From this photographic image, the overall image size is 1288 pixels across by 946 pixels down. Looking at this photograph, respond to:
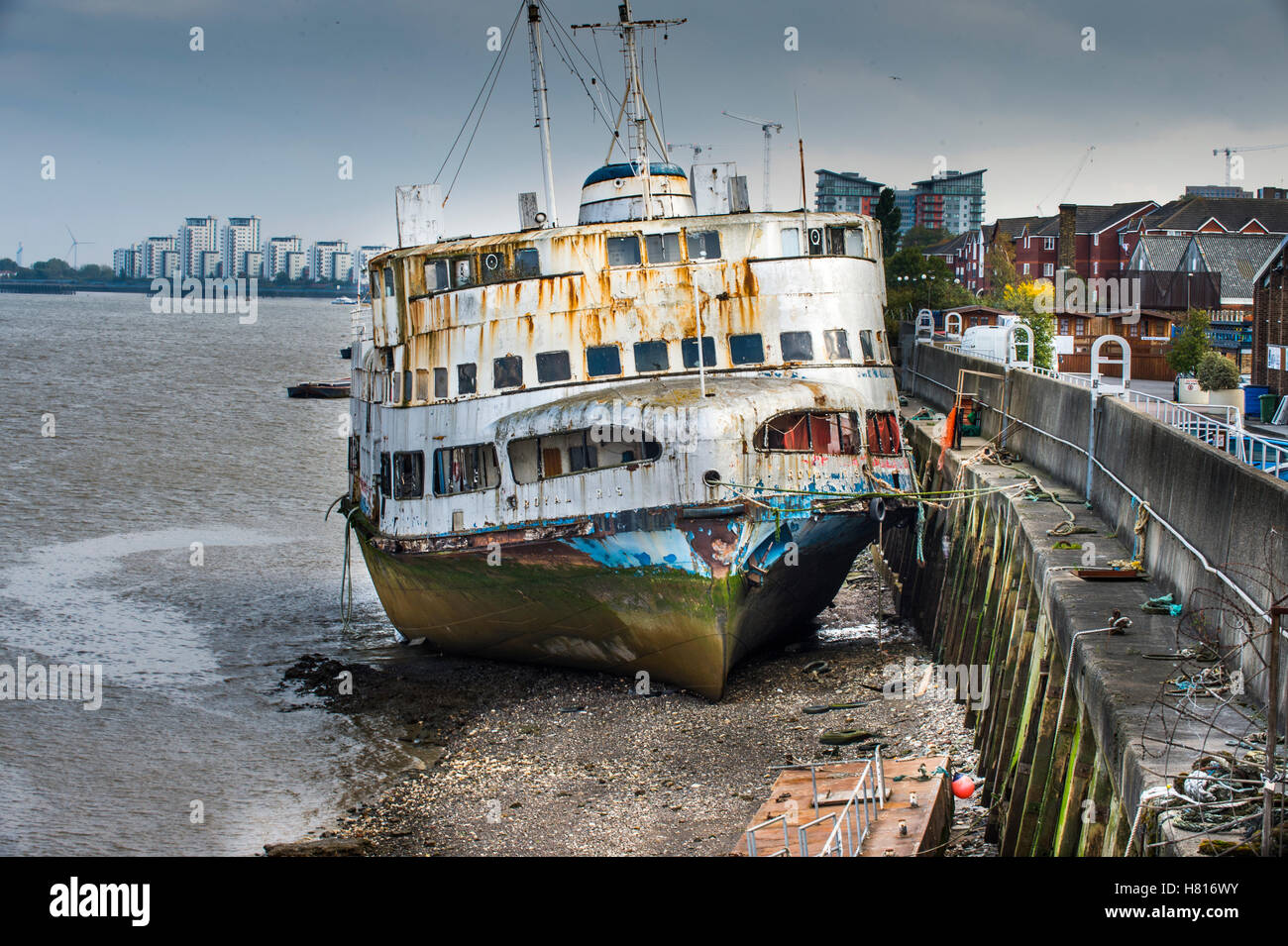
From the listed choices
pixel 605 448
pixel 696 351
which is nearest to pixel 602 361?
pixel 696 351

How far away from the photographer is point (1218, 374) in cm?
4081

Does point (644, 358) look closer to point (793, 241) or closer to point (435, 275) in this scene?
point (793, 241)

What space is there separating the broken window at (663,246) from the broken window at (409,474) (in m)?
5.36

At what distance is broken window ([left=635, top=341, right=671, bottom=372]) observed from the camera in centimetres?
2167

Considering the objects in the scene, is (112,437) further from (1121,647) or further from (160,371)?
(1121,647)

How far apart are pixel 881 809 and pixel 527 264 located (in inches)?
A: 487

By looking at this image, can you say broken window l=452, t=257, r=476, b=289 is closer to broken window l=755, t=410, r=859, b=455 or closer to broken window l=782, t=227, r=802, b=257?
broken window l=782, t=227, r=802, b=257

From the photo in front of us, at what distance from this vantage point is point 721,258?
2198cm

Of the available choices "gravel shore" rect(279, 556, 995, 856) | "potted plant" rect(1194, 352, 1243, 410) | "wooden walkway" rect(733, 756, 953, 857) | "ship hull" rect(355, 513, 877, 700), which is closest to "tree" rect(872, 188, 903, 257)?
"potted plant" rect(1194, 352, 1243, 410)

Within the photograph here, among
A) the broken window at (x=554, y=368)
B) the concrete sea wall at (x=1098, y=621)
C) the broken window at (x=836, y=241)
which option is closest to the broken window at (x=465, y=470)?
the broken window at (x=554, y=368)

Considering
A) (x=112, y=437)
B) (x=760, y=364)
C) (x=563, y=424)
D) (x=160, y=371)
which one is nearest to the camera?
(x=563, y=424)

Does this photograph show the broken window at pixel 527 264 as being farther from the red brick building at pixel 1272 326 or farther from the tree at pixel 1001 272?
the tree at pixel 1001 272

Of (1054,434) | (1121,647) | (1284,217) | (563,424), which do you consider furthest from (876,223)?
(1284,217)
